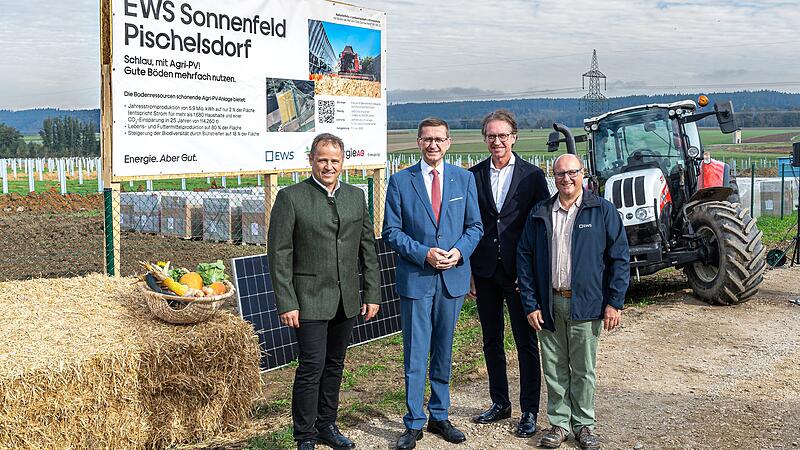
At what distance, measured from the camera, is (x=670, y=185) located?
10.1 meters

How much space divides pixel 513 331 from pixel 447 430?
0.75 metres

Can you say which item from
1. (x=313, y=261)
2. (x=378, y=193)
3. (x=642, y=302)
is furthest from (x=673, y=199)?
(x=313, y=261)

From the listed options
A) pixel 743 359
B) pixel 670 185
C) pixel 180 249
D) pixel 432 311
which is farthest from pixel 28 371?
pixel 180 249

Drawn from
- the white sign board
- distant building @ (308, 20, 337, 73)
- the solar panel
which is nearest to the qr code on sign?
the white sign board

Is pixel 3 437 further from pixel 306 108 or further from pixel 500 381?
pixel 306 108

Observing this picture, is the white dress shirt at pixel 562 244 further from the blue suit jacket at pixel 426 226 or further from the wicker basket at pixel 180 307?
the wicker basket at pixel 180 307

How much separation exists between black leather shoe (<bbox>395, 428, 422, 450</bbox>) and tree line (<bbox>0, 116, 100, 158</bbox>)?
69.9 meters

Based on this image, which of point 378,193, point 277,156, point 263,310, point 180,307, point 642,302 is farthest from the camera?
point 642,302

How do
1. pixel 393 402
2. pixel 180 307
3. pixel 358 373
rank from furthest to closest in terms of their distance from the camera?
1. pixel 358 373
2. pixel 393 402
3. pixel 180 307

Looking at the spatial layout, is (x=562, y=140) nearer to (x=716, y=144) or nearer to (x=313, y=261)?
(x=313, y=261)

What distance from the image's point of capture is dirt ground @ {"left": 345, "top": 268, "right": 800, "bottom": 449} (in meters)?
5.12

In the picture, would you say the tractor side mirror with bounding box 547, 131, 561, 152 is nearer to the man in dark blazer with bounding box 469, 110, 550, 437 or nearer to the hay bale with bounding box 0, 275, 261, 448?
the man in dark blazer with bounding box 469, 110, 550, 437

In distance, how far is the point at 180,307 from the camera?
5.23 metres

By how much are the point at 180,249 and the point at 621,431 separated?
1008cm
